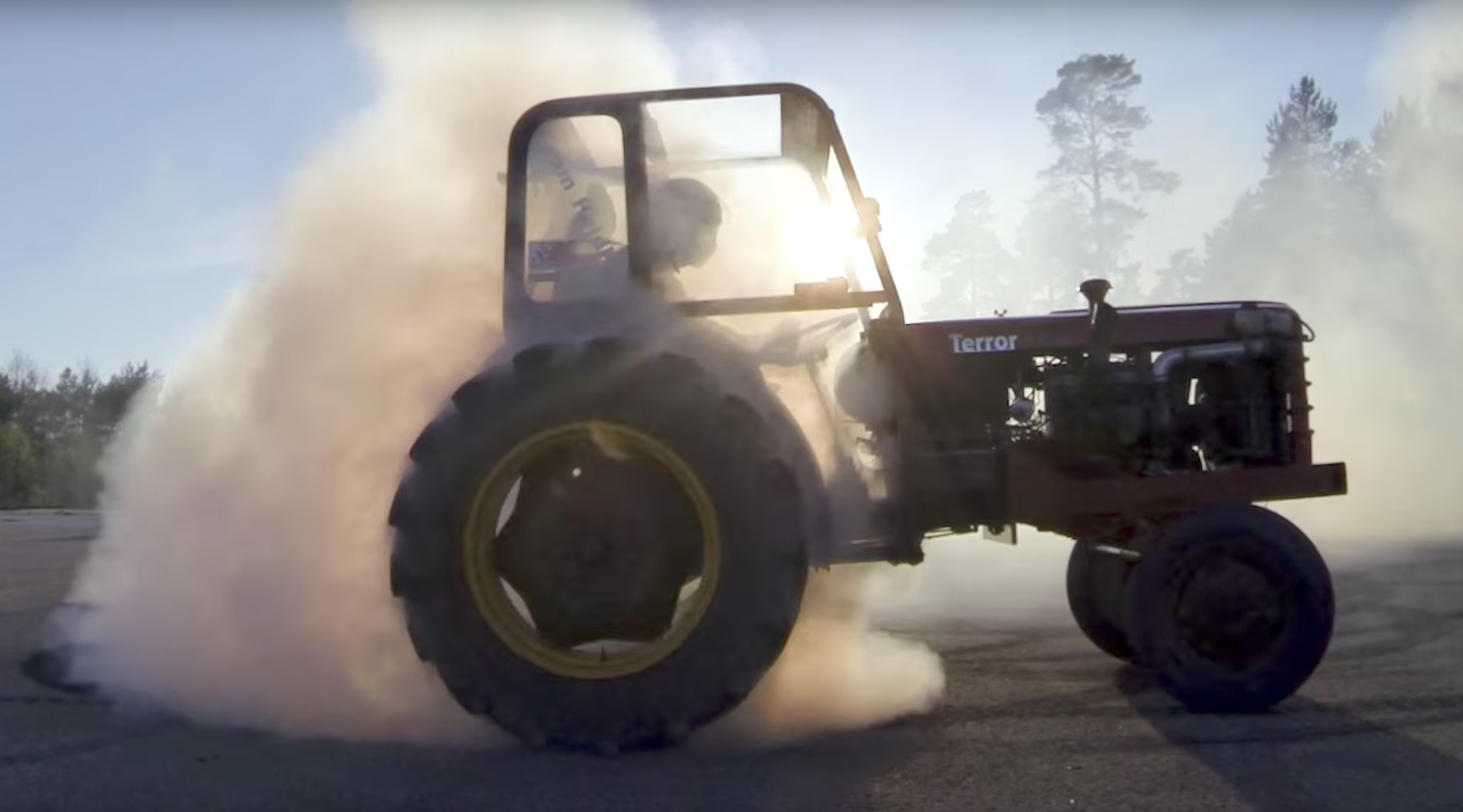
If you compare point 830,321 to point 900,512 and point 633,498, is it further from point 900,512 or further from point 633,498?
point 633,498

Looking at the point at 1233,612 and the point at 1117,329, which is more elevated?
the point at 1117,329

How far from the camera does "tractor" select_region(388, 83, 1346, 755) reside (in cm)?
502

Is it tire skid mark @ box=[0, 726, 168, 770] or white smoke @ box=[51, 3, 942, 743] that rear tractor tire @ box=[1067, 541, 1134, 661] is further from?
tire skid mark @ box=[0, 726, 168, 770]

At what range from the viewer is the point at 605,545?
5324 mm

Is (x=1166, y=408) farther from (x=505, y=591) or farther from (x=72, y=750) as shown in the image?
(x=72, y=750)

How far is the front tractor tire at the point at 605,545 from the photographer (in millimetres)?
4953

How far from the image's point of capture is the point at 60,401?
52625 millimetres

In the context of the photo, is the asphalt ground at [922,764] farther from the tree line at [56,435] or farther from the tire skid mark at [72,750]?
the tree line at [56,435]

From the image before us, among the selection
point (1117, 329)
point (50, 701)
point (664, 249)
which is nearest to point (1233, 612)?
point (1117, 329)

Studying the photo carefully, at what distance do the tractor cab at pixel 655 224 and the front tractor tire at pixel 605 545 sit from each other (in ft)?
1.82

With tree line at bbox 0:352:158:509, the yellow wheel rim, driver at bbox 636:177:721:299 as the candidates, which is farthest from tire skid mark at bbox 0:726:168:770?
tree line at bbox 0:352:158:509

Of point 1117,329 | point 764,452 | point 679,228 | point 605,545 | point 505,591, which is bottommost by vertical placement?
point 505,591

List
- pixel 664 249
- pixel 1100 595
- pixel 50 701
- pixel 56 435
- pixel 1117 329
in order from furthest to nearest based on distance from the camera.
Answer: pixel 56 435 < pixel 1100 595 < pixel 50 701 < pixel 1117 329 < pixel 664 249

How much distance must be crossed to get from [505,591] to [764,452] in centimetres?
113
